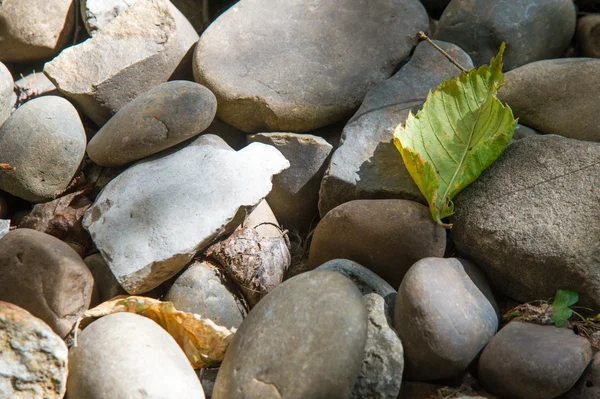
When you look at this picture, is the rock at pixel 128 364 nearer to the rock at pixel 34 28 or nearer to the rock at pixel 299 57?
A: the rock at pixel 299 57

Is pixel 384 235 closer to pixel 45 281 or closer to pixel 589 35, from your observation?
pixel 45 281

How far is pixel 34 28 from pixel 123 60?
65cm

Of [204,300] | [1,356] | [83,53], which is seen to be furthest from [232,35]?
[1,356]

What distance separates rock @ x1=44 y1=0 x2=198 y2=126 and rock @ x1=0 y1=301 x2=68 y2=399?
1218mm

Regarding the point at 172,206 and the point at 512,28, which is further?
the point at 512,28

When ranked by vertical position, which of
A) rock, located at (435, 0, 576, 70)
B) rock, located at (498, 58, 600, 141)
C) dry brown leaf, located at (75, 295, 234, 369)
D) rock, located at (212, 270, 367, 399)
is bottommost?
dry brown leaf, located at (75, 295, 234, 369)

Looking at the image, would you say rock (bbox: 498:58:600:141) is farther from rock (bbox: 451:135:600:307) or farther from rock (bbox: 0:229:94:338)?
rock (bbox: 0:229:94:338)

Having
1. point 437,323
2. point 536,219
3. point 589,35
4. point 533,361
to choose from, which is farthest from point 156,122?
point 589,35

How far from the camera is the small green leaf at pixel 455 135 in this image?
216 cm

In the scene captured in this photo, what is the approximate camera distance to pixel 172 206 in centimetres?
232

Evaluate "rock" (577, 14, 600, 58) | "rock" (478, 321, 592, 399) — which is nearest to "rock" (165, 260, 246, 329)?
"rock" (478, 321, 592, 399)

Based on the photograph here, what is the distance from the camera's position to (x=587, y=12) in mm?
3012

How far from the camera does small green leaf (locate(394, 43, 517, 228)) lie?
7.07 ft

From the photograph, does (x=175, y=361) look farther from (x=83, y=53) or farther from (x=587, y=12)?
(x=587, y=12)
